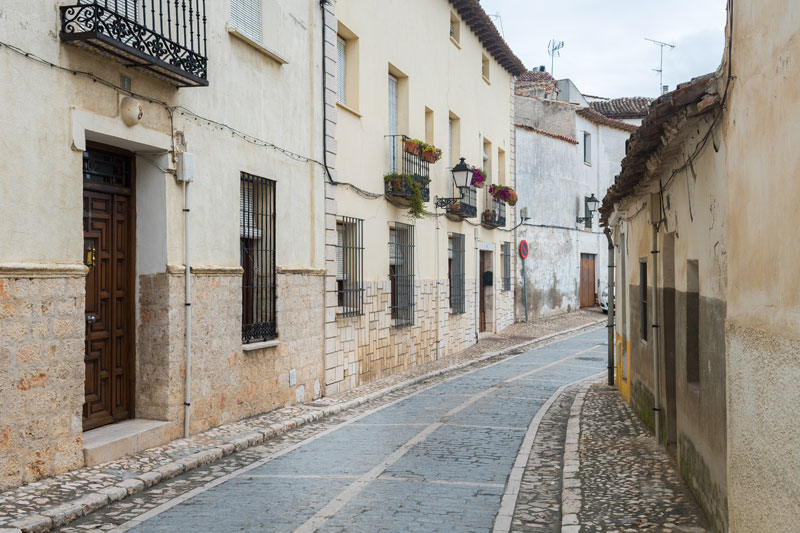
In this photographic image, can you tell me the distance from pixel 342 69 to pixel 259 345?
581 centimetres

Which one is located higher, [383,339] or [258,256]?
[258,256]

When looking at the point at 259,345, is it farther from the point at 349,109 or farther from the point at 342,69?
the point at 342,69

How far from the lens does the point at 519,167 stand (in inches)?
1106

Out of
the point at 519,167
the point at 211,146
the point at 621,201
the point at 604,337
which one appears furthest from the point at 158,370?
the point at 519,167

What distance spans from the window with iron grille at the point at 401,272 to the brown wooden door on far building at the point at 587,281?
1913 centimetres

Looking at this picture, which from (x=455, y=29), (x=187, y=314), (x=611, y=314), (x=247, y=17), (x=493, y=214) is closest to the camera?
(x=187, y=314)

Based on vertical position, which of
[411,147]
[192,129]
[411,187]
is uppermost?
[411,147]

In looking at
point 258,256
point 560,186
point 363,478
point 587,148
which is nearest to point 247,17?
point 258,256

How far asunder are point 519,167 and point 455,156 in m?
8.48

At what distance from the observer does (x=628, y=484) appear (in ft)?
22.0

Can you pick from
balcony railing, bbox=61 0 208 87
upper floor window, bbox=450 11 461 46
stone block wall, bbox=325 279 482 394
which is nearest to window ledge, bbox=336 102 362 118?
stone block wall, bbox=325 279 482 394

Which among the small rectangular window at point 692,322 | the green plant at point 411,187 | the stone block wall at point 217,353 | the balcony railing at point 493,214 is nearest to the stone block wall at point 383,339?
the stone block wall at point 217,353

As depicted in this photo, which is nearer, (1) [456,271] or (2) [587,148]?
(1) [456,271]

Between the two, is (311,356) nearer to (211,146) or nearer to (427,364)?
(211,146)
